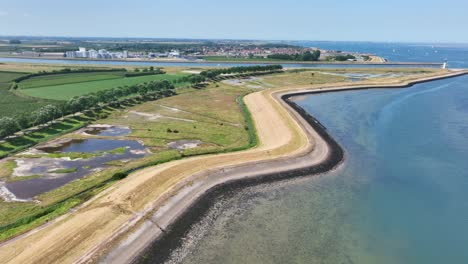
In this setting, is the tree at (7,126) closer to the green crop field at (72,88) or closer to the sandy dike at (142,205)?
the sandy dike at (142,205)

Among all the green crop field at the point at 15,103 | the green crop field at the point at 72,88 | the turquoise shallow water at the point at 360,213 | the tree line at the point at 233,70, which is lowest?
the turquoise shallow water at the point at 360,213

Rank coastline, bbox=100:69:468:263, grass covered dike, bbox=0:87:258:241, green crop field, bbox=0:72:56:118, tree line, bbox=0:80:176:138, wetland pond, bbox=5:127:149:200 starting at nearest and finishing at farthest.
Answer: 1. coastline, bbox=100:69:468:263
2. grass covered dike, bbox=0:87:258:241
3. wetland pond, bbox=5:127:149:200
4. tree line, bbox=0:80:176:138
5. green crop field, bbox=0:72:56:118

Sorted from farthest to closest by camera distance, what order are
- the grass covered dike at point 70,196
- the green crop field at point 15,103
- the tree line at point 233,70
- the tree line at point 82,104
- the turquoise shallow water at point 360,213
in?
the tree line at point 233,70 < the green crop field at point 15,103 < the tree line at point 82,104 < the grass covered dike at point 70,196 < the turquoise shallow water at point 360,213

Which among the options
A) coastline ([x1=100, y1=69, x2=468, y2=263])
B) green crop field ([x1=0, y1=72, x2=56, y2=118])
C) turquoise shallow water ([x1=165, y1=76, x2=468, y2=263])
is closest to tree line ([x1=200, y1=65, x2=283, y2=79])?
green crop field ([x1=0, y1=72, x2=56, y2=118])

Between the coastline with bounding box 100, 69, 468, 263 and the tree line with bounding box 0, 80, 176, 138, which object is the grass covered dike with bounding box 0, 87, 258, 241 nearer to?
the coastline with bounding box 100, 69, 468, 263

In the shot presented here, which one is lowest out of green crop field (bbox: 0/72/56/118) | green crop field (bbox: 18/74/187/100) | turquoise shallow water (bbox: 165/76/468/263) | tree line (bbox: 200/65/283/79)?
turquoise shallow water (bbox: 165/76/468/263)

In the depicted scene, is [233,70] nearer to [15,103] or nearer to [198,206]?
[15,103]

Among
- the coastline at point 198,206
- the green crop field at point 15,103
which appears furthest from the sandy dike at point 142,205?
the green crop field at point 15,103

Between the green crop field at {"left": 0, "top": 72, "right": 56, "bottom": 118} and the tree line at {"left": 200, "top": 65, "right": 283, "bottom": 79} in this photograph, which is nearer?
the green crop field at {"left": 0, "top": 72, "right": 56, "bottom": 118}
